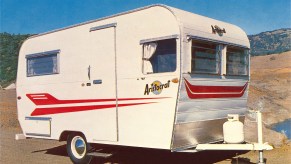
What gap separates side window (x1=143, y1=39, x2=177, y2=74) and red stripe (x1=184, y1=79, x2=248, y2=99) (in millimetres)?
498

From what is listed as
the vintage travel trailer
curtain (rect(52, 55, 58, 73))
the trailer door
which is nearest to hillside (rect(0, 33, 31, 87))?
curtain (rect(52, 55, 58, 73))

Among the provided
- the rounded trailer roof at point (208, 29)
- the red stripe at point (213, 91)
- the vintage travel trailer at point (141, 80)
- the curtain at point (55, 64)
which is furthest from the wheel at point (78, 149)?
the rounded trailer roof at point (208, 29)

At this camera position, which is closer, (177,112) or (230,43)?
(177,112)

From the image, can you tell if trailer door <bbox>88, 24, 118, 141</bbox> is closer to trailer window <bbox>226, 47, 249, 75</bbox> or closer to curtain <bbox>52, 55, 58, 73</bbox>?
curtain <bbox>52, 55, 58, 73</bbox>

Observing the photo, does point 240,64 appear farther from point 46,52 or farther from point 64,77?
point 46,52

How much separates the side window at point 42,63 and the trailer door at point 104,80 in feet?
4.25

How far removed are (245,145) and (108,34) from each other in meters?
3.53

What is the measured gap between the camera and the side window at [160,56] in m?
6.48

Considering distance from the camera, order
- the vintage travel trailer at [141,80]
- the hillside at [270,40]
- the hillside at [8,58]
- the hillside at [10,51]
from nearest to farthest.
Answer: the vintage travel trailer at [141,80] → the hillside at [8,58] → the hillside at [10,51] → the hillside at [270,40]

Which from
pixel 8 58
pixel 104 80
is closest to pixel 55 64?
pixel 104 80

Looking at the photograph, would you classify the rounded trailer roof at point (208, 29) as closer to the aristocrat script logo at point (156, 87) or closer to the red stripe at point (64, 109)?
the aristocrat script logo at point (156, 87)

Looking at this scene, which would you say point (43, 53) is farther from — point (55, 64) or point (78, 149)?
point (78, 149)

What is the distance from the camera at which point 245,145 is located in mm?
6281

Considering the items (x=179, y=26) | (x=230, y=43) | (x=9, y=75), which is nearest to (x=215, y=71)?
(x=230, y=43)
